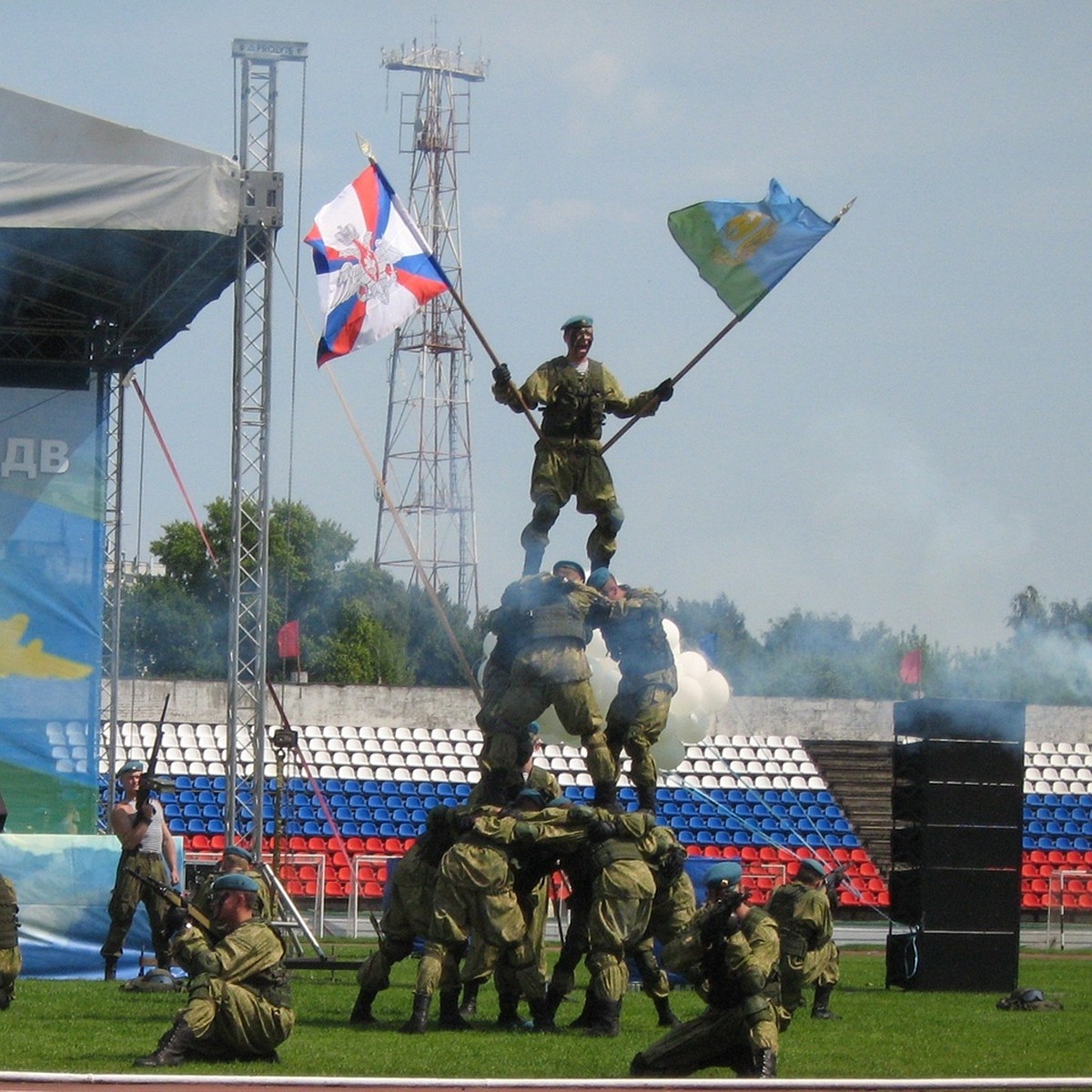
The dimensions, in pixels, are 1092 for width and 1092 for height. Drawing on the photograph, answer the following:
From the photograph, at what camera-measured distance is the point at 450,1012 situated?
45.1 feet

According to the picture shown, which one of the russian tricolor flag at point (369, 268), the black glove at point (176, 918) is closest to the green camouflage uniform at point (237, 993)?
the black glove at point (176, 918)

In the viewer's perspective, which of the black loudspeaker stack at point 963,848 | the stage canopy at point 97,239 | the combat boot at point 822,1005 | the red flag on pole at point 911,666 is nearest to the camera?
the combat boot at point 822,1005

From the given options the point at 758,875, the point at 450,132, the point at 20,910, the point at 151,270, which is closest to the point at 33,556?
the point at 151,270

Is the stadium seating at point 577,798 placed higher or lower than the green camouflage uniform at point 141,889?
lower

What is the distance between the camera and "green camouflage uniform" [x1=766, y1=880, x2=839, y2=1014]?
15.1 metres

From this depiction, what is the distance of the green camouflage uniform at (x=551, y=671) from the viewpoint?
46.2ft

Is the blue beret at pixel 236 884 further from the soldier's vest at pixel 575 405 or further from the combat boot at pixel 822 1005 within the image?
the combat boot at pixel 822 1005

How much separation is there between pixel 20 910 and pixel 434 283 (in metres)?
6.46

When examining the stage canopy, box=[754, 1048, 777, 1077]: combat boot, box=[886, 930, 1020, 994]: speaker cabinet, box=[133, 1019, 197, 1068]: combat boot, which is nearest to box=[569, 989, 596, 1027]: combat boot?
box=[754, 1048, 777, 1077]: combat boot

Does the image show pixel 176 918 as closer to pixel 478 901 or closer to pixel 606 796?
pixel 478 901

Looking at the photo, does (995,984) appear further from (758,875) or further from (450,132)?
(450,132)

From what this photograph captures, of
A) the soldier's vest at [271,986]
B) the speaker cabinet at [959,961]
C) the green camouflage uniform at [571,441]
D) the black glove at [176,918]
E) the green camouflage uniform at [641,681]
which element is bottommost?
the speaker cabinet at [959,961]

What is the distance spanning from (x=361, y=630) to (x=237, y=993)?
42571 millimetres

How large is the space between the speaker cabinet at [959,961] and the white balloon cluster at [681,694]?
3.42 meters
